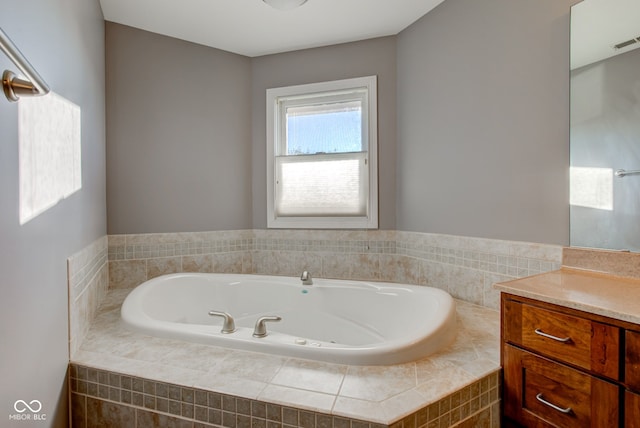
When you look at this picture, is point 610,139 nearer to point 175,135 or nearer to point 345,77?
point 345,77

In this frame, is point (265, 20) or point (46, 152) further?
point (265, 20)

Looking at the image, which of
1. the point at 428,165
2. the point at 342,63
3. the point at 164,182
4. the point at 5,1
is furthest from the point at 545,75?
the point at 164,182

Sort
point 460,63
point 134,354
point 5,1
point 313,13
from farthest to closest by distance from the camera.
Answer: point 313,13
point 460,63
point 134,354
point 5,1

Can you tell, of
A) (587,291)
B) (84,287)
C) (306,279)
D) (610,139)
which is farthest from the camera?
(306,279)

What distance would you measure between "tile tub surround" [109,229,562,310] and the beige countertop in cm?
52

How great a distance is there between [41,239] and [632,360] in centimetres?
189

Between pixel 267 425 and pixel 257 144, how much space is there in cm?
225

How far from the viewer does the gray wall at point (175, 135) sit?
94.3 inches

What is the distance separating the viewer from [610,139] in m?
1.40

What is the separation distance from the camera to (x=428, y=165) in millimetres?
2287

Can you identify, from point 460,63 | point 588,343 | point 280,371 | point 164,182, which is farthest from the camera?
point 164,182

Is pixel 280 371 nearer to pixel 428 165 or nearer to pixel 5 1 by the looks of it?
pixel 5 1

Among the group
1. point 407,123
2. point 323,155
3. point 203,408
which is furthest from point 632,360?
point 323,155

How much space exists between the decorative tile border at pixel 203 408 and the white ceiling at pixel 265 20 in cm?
222
